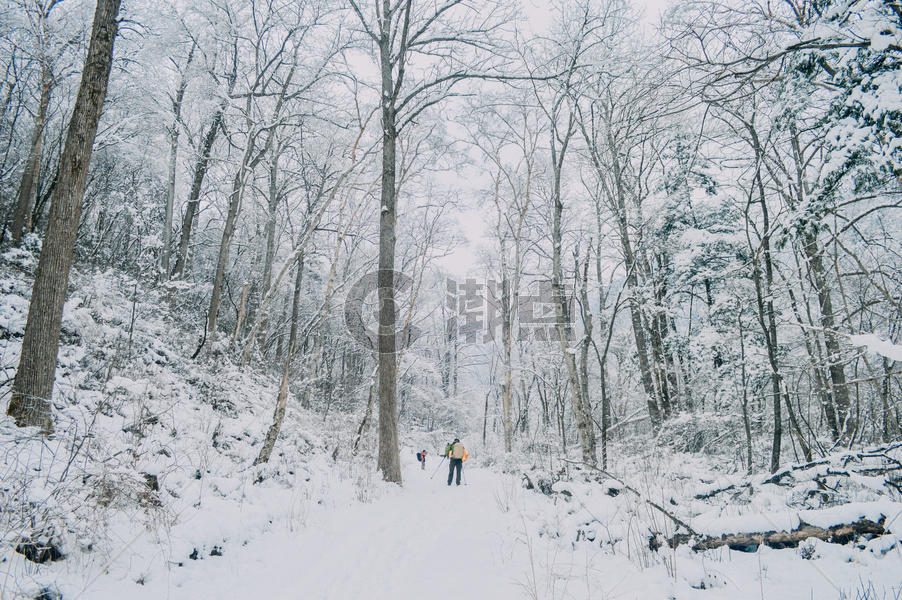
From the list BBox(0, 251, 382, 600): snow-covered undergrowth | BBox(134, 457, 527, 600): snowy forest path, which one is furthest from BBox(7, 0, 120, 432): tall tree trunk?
BBox(134, 457, 527, 600): snowy forest path

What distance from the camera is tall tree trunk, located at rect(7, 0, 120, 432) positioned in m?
4.56

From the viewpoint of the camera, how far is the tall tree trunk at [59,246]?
15.0ft

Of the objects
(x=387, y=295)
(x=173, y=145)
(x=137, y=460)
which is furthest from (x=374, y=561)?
(x=173, y=145)

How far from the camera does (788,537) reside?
277cm

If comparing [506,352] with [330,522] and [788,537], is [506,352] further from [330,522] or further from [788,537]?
[788,537]

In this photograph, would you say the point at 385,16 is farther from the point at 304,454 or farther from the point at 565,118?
the point at 304,454

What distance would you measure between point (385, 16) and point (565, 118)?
5612mm

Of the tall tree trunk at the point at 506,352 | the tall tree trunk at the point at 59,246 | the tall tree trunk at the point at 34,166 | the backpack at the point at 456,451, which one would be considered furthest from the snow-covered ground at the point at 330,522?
the tall tree trunk at the point at 506,352

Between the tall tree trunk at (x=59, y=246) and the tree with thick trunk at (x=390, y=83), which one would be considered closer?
the tall tree trunk at (x=59, y=246)

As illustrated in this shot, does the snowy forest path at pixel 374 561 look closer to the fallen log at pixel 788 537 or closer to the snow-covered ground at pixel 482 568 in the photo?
the snow-covered ground at pixel 482 568

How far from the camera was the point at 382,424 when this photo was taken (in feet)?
28.2

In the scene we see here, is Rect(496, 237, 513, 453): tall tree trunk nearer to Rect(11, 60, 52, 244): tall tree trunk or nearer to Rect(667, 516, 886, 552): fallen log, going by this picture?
Rect(667, 516, 886, 552): fallen log

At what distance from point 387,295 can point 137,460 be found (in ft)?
18.5

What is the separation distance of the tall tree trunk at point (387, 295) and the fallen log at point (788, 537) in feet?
20.8
